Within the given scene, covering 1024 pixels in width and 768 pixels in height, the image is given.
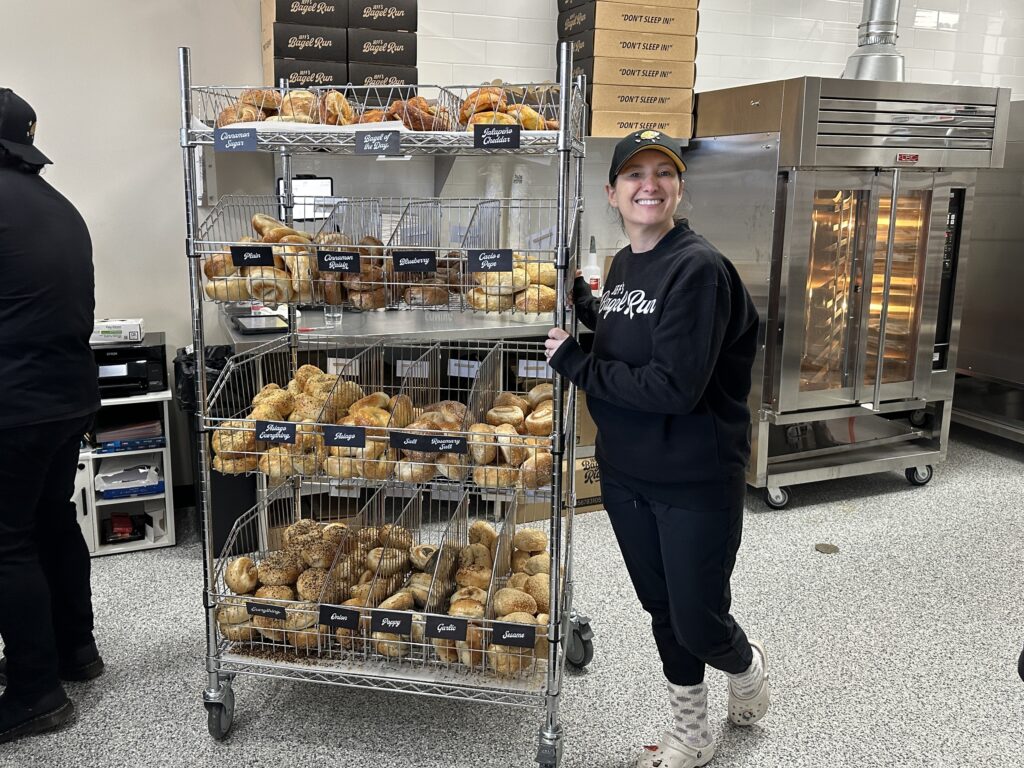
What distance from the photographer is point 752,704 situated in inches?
91.8

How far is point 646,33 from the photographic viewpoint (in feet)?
12.4

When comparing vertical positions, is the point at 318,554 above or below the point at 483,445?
below

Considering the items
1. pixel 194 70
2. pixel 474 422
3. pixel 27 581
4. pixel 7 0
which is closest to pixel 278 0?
pixel 194 70

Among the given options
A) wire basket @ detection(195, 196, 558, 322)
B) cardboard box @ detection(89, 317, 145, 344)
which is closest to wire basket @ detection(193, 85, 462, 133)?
wire basket @ detection(195, 196, 558, 322)

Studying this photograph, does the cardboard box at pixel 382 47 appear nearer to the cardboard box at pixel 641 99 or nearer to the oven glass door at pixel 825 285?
the cardboard box at pixel 641 99

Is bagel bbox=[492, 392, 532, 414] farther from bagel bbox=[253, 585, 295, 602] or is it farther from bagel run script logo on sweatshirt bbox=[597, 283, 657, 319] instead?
bagel bbox=[253, 585, 295, 602]

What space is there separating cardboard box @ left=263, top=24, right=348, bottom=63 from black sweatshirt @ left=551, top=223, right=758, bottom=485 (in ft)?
6.04

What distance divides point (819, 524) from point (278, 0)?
3217mm

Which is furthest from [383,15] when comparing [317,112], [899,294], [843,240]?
[899,294]

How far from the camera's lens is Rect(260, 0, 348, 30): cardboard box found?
3279mm

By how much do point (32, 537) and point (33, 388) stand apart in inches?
17.2

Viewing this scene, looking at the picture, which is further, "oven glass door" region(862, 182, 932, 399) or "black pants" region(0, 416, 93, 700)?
"oven glass door" region(862, 182, 932, 399)

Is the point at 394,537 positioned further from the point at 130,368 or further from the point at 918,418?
the point at 918,418

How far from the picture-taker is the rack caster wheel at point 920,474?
14.5ft
